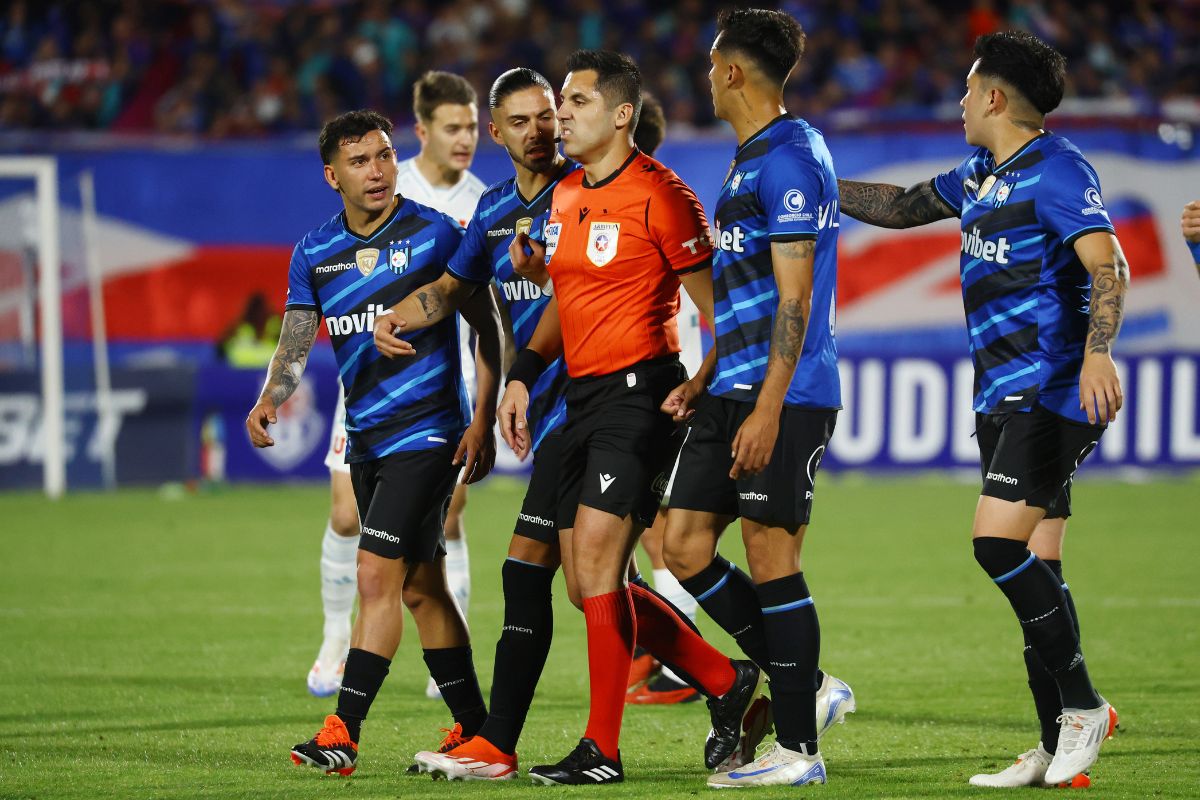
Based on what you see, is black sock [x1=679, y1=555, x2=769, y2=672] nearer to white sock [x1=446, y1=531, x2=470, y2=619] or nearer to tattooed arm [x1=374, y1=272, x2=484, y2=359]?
tattooed arm [x1=374, y1=272, x2=484, y2=359]

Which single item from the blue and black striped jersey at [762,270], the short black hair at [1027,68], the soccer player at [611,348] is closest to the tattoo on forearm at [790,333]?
the blue and black striped jersey at [762,270]

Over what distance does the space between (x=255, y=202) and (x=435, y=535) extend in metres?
Result: 10.5

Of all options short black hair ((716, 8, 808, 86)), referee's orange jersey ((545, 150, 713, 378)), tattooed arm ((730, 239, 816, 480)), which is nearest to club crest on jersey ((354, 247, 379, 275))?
referee's orange jersey ((545, 150, 713, 378))

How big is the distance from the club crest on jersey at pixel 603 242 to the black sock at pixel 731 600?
0.97 meters

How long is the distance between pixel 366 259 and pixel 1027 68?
2160mm

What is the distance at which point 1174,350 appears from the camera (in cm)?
1473

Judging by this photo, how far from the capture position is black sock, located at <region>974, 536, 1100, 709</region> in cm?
475

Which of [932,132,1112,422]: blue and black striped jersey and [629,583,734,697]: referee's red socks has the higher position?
[932,132,1112,422]: blue and black striped jersey

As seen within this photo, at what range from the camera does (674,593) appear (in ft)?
22.6

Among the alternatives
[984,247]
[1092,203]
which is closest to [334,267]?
[984,247]

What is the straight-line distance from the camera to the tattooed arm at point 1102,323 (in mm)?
4504

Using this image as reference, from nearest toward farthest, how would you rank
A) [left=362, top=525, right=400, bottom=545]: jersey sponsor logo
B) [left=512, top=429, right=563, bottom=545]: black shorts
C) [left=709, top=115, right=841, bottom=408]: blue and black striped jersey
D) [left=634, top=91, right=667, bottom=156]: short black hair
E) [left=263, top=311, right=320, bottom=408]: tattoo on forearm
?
[left=709, top=115, right=841, bottom=408]: blue and black striped jersey < [left=512, top=429, right=563, bottom=545]: black shorts < [left=362, top=525, right=400, bottom=545]: jersey sponsor logo < [left=263, top=311, right=320, bottom=408]: tattoo on forearm < [left=634, top=91, right=667, bottom=156]: short black hair

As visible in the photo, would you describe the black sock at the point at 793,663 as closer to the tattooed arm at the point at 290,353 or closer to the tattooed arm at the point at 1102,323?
the tattooed arm at the point at 1102,323

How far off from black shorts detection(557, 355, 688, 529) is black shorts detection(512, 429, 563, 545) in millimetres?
32
